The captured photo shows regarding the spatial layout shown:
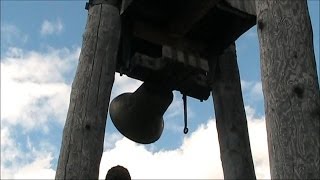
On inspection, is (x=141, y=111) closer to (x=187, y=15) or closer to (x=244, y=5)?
(x=187, y=15)

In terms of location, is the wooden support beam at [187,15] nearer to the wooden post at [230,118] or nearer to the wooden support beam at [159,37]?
the wooden support beam at [159,37]

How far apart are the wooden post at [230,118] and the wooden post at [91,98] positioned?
5.79 feet

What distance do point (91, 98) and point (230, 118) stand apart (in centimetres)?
216

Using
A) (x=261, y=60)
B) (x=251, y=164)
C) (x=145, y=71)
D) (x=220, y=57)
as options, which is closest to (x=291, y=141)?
(x=261, y=60)

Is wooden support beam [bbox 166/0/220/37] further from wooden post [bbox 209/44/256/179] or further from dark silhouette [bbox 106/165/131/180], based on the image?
dark silhouette [bbox 106/165/131/180]

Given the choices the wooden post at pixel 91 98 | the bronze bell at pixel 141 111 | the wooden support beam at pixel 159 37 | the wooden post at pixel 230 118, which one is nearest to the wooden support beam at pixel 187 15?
the wooden support beam at pixel 159 37

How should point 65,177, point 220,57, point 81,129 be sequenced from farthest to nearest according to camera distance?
1. point 220,57
2. point 81,129
3. point 65,177

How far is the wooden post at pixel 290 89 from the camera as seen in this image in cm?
303

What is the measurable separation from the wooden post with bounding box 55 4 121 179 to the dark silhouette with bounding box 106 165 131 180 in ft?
2.26

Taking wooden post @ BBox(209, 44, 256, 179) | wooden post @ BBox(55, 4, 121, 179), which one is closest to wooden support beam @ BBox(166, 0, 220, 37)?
wooden post @ BBox(209, 44, 256, 179)

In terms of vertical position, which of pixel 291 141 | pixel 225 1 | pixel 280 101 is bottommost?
pixel 291 141

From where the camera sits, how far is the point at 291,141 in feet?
10.1

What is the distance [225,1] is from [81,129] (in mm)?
2960

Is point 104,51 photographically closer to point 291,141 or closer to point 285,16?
point 285,16
